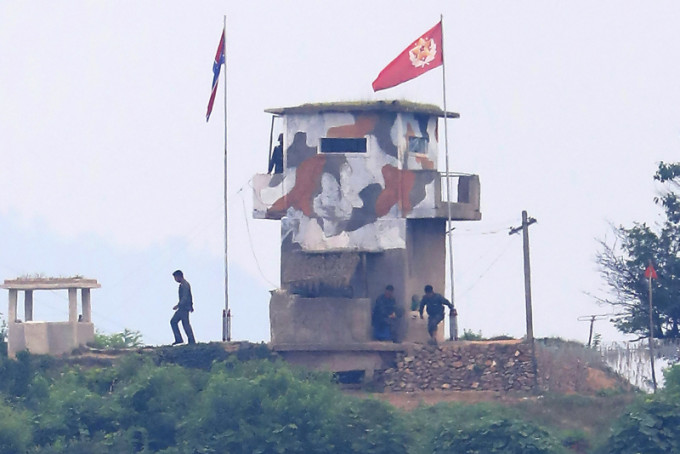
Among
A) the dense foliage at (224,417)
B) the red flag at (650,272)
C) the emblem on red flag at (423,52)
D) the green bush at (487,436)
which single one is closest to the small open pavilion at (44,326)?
the dense foliage at (224,417)

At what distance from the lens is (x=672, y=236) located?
56844mm

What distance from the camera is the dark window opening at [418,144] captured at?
5225cm

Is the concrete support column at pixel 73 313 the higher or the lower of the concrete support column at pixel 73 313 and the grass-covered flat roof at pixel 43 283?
the lower

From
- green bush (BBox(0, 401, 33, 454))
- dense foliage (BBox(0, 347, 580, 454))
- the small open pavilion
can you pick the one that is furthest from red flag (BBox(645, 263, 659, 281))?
green bush (BBox(0, 401, 33, 454))

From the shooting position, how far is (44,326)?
5184cm

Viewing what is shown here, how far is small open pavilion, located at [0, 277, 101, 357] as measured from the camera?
51812 mm

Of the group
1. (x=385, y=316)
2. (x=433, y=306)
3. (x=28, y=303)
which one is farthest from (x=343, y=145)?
(x=28, y=303)

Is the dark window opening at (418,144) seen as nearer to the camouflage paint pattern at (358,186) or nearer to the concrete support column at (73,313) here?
the camouflage paint pattern at (358,186)

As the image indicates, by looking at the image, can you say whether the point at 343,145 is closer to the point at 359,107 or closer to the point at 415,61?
the point at 359,107

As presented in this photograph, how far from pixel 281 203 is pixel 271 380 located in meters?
6.19

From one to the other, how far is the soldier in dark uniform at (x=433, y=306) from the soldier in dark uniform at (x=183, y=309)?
16.7 feet

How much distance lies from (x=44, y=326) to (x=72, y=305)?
85 centimetres

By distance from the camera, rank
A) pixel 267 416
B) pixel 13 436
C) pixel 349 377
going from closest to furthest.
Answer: pixel 267 416
pixel 13 436
pixel 349 377

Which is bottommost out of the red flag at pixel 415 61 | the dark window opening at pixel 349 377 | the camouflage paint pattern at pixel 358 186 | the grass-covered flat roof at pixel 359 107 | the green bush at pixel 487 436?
the green bush at pixel 487 436
